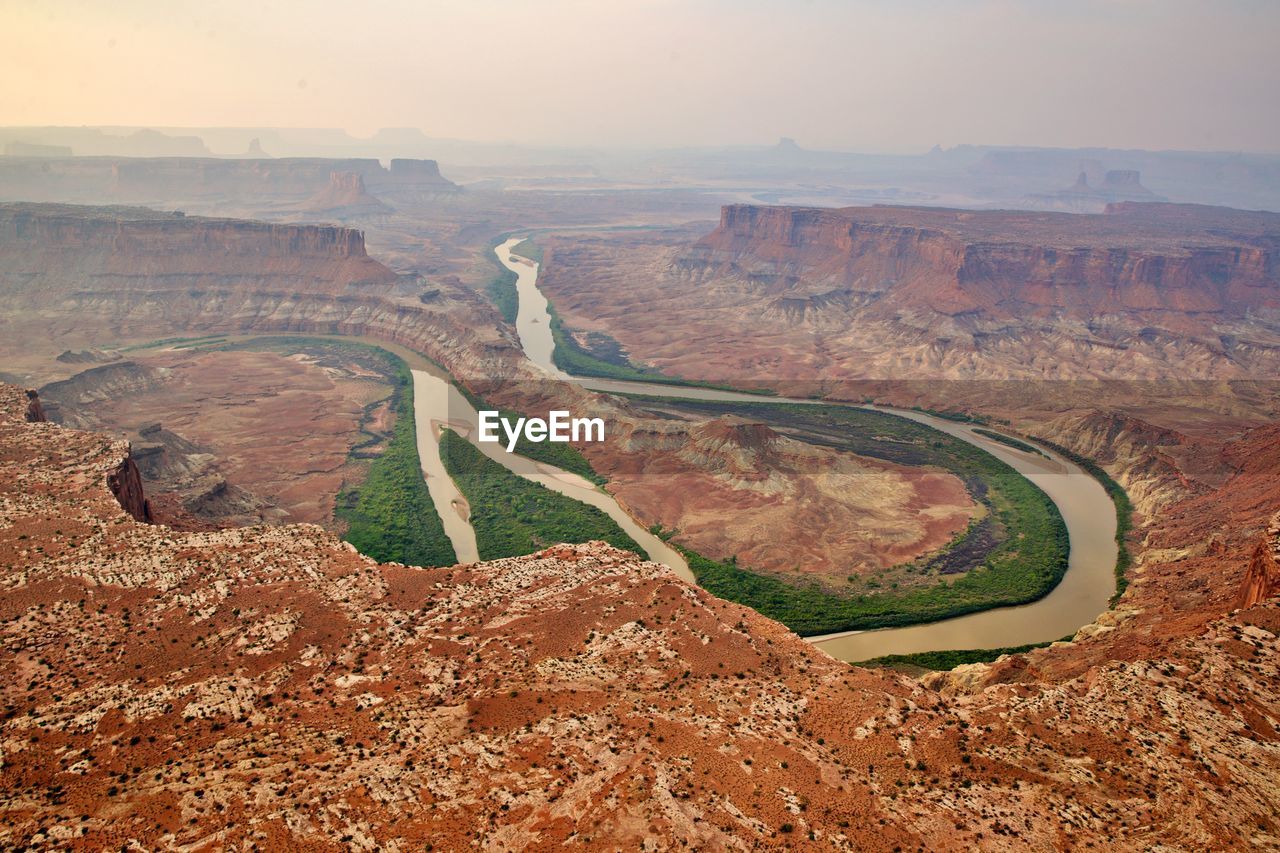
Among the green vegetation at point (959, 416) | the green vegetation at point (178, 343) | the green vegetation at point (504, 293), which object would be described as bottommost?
the green vegetation at point (959, 416)

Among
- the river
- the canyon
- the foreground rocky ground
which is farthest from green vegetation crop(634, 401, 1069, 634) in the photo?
the foreground rocky ground

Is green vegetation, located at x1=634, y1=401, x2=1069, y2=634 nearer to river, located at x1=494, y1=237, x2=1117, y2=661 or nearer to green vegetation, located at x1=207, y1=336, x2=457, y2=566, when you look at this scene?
river, located at x1=494, y1=237, x2=1117, y2=661

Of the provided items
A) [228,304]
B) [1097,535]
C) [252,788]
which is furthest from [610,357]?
[252,788]

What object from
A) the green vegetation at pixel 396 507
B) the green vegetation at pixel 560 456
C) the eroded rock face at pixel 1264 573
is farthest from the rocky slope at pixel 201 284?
the eroded rock face at pixel 1264 573

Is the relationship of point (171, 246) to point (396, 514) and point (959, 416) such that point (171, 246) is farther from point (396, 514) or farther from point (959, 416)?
point (959, 416)

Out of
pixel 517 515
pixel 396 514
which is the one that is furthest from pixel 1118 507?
pixel 396 514

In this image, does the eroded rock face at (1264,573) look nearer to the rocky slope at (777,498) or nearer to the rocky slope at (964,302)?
the rocky slope at (777,498)

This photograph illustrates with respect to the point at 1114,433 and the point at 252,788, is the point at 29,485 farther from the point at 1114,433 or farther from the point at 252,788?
the point at 1114,433

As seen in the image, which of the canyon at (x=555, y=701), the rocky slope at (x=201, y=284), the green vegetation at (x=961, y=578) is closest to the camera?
the canyon at (x=555, y=701)
